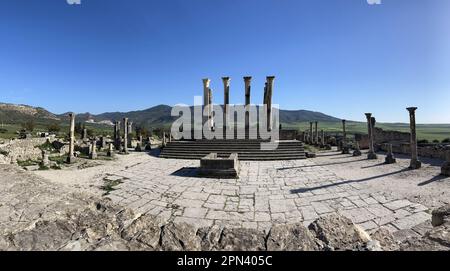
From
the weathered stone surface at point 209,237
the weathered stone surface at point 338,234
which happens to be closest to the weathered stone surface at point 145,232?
the weathered stone surface at point 209,237

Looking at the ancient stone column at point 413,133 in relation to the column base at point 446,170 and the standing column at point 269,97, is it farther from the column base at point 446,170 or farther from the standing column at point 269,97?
the standing column at point 269,97

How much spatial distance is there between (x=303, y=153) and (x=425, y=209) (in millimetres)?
10812

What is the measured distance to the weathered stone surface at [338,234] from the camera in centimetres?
249

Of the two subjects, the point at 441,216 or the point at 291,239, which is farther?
the point at 441,216

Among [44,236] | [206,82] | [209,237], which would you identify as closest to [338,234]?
[209,237]

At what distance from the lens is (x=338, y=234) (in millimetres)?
2639

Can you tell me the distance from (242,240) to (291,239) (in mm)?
529

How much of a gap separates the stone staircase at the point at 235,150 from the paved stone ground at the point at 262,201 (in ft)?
20.2

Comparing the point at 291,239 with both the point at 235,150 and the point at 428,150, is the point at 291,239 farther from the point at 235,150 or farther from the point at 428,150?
the point at 428,150

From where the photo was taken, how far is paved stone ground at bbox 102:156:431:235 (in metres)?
5.31

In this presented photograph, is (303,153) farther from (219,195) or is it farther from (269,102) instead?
(219,195)

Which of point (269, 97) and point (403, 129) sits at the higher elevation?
point (403, 129)

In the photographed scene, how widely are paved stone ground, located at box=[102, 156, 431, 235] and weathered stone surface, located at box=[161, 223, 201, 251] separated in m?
2.62
